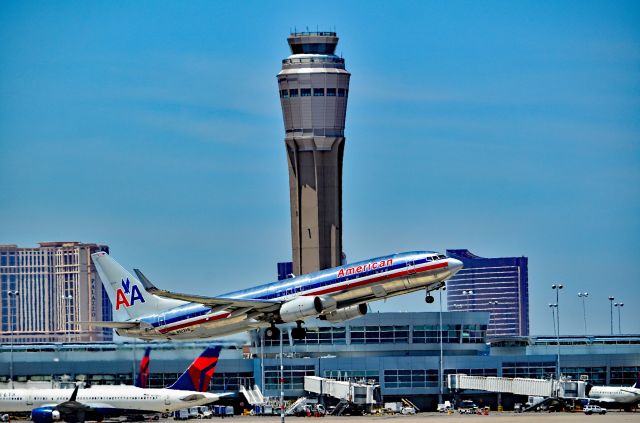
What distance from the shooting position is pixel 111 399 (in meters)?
188

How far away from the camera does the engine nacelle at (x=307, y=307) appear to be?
162 m

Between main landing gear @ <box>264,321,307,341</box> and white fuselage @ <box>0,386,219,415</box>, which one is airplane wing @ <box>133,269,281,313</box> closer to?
main landing gear @ <box>264,321,307,341</box>

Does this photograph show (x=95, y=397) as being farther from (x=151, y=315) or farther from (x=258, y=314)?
(x=258, y=314)

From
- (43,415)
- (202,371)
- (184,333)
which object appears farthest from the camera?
(202,371)

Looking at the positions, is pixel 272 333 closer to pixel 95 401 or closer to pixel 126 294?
pixel 126 294

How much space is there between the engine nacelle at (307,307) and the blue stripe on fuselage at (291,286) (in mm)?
1500

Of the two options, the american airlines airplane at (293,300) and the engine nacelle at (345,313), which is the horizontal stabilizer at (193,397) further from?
the engine nacelle at (345,313)

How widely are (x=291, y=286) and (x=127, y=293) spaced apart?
2354 centimetres

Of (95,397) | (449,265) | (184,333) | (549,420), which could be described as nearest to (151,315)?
(184,333)

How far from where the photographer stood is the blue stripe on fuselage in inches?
6299

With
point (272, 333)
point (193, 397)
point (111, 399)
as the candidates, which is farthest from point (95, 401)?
point (272, 333)

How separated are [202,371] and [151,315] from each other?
2356 cm

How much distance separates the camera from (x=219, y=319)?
552ft

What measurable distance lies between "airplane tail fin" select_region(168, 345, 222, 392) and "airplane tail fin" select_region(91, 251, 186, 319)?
15.4 m
